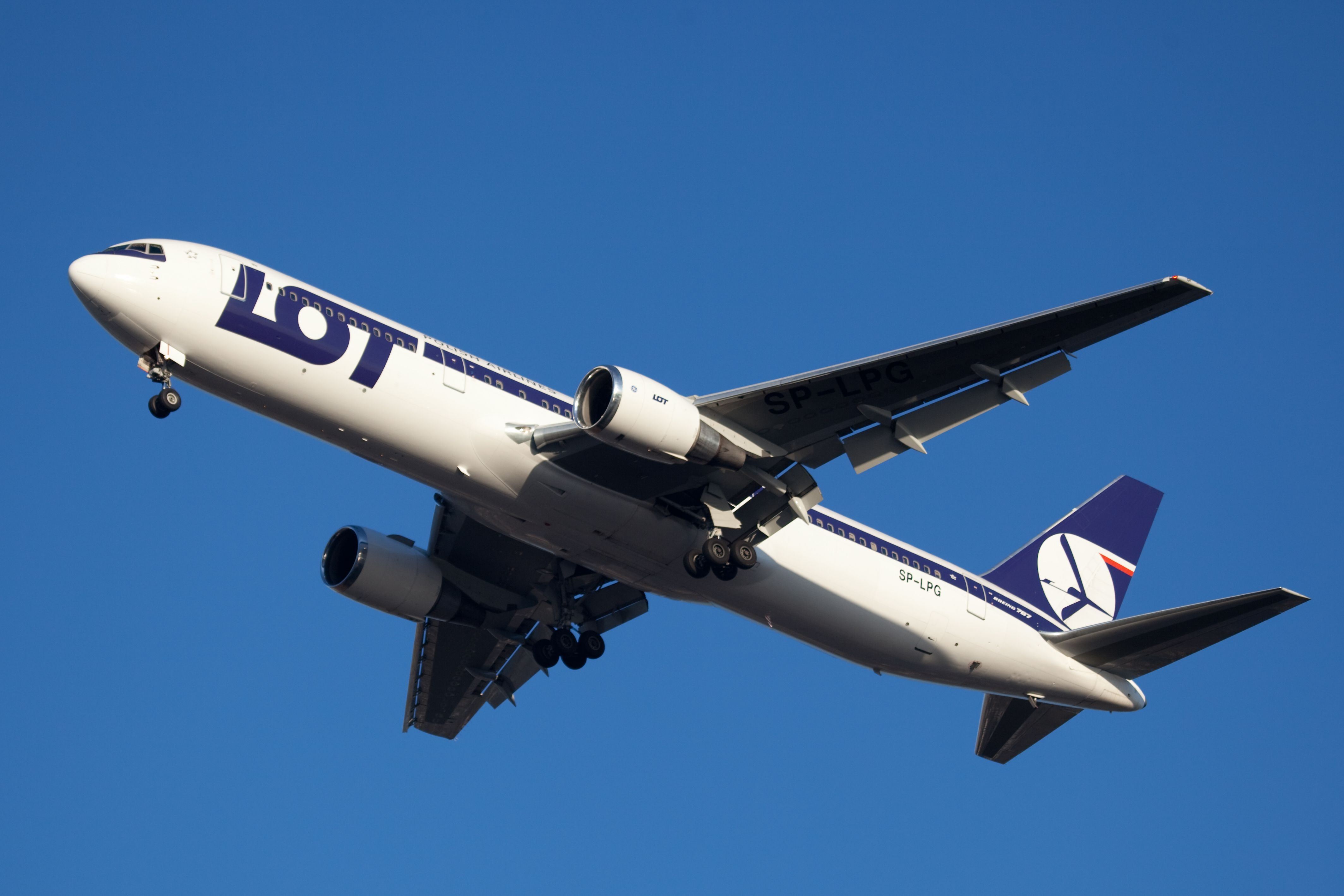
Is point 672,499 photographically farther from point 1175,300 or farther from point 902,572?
point 1175,300

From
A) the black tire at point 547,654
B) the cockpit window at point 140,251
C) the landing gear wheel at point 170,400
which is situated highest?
the cockpit window at point 140,251

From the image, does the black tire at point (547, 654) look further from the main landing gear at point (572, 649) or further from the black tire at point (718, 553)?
the black tire at point (718, 553)

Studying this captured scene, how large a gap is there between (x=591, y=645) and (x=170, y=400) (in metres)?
12.0

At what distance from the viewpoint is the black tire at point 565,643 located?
3139 cm

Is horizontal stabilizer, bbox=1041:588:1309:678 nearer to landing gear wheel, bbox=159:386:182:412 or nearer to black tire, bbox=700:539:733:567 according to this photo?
black tire, bbox=700:539:733:567

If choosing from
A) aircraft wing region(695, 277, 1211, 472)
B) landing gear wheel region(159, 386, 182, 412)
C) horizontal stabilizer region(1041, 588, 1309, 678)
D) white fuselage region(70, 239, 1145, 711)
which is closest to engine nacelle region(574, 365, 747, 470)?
aircraft wing region(695, 277, 1211, 472)

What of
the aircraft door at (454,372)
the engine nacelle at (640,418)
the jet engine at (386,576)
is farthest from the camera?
the jet engine at (386,576)

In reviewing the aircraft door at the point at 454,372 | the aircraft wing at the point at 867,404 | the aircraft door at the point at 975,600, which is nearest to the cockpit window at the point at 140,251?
the aircraft door at the point at 454,372

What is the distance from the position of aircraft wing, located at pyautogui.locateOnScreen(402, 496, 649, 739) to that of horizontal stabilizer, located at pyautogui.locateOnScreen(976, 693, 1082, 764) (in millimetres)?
9150

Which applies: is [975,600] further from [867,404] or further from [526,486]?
[526,486]

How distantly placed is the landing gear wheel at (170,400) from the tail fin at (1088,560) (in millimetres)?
19309

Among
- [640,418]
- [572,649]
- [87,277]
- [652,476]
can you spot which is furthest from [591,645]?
[87,277]

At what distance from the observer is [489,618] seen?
32.4m

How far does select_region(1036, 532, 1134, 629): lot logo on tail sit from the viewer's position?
32.3m
